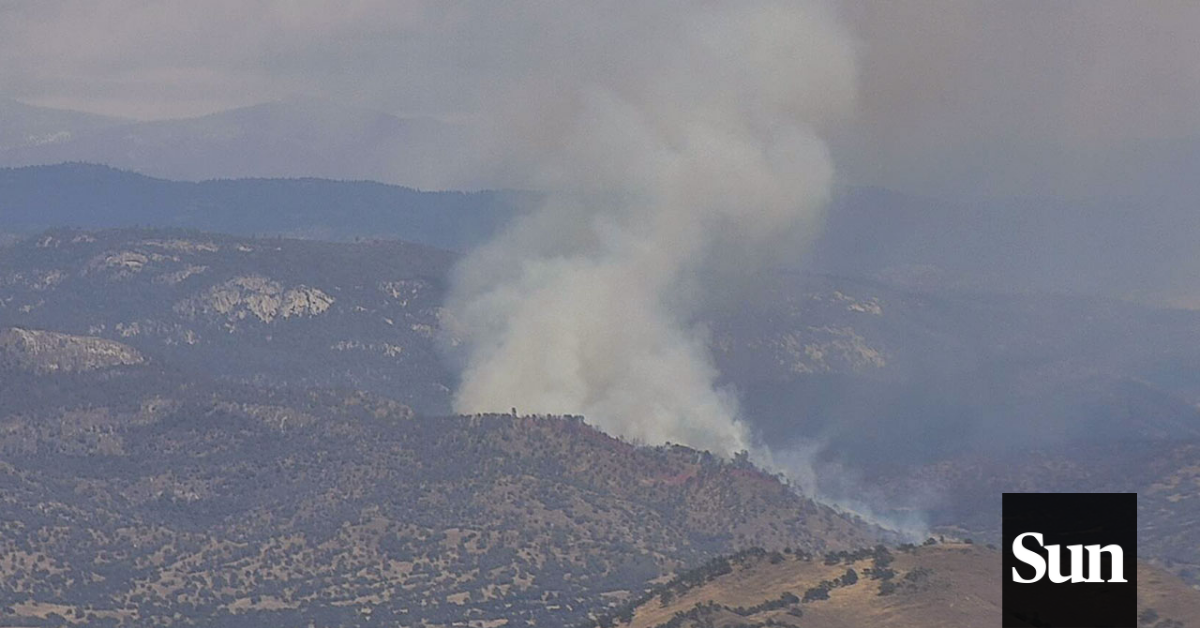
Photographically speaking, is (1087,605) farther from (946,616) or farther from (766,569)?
(766,569)

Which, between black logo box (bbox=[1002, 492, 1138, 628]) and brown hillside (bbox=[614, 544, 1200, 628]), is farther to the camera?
brown hillside (bbox=[614, 544, 1200, 628])

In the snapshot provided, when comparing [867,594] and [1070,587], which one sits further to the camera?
[867,594]

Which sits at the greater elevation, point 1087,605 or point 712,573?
point 712,573

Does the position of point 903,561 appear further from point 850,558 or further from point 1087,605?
point 1087,605

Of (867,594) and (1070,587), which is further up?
(867,594)

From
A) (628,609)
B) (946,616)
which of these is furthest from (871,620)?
(628,609)

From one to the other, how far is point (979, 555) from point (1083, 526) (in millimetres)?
11080

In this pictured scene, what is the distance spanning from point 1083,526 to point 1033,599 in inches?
590

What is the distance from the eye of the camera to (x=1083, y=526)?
510ft

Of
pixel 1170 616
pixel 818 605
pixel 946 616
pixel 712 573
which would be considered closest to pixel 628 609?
pixel 712 573

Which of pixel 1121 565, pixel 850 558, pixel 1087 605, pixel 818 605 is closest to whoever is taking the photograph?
pixel 1087 605

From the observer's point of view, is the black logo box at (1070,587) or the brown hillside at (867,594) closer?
the black logo box at (1070,587)

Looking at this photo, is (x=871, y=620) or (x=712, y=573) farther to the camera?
(x=712, y=573)

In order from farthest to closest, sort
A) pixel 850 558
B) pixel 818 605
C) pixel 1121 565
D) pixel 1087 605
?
pixel 850 558
pixel 818 605
pixel 1121 565
pixel 1087 605
